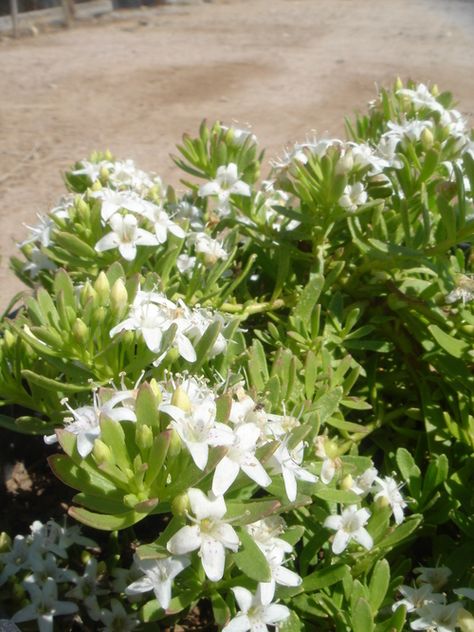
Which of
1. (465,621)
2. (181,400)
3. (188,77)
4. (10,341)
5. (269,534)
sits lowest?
(465,621)

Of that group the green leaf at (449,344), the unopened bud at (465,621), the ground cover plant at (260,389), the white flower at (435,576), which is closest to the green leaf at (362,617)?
the ground cover plant at (260,389)

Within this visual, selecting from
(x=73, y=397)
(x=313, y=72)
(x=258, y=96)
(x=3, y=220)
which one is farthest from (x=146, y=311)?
(x=313, y=72)

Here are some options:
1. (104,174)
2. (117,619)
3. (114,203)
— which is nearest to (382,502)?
(117,619)

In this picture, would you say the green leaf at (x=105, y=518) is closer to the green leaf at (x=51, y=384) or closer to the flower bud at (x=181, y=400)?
the flower bud at (x=181, y=400)

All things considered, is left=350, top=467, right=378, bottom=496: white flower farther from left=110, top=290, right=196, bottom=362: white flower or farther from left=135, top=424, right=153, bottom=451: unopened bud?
left=135, top=424, right=153, bottom=451: unopened bud

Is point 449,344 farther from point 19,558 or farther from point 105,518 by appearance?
point 19,558

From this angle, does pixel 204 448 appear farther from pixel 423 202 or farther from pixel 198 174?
pixel 198 174
